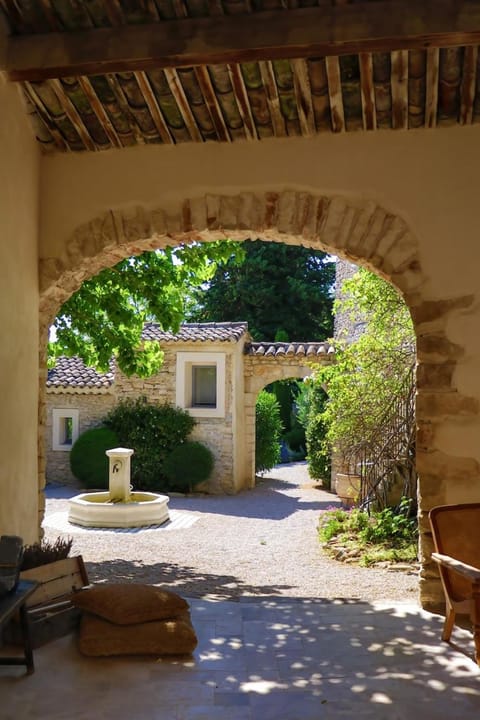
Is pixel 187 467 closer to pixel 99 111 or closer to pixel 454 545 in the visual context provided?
pixel 99 111

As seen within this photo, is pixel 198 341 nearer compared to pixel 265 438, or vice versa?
pixel 198 341

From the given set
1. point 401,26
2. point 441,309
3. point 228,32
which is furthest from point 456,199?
point 228,32

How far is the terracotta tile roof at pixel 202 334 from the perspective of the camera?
1433 cm

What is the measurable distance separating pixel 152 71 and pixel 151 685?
146 inches

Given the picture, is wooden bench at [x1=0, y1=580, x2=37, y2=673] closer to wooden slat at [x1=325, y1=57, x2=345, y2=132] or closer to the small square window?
wooden slat at [x1=325, y1=57, x2=345, y2=132]

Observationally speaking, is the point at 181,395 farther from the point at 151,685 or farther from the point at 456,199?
the point at 151,685

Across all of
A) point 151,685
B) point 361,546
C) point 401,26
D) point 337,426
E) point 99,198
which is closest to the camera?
point 151,685

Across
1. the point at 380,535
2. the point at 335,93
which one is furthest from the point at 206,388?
the point at 335,93

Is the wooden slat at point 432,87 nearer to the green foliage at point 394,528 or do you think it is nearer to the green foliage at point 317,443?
the green foliage at point 394,528

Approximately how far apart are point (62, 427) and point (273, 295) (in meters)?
10.2

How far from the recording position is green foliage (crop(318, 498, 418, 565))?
7297 millimetres

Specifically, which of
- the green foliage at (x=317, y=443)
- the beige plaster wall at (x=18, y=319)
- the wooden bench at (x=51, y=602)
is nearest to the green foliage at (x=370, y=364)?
the beige plaster wall at (x=18, y=319)

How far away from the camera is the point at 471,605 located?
137 inches

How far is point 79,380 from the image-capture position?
15219 mm
